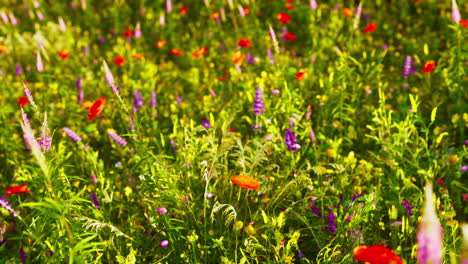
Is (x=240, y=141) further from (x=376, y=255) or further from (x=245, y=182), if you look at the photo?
(x=376, y=255)

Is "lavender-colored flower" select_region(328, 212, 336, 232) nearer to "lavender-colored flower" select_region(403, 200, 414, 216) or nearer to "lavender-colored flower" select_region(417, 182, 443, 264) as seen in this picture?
"lavender-colored flower" select_region(403, 200, 414, 216)

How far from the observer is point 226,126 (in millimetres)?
2287

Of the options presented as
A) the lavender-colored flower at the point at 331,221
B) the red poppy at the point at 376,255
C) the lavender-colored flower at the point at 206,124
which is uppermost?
the red poppy at the point at 376,255

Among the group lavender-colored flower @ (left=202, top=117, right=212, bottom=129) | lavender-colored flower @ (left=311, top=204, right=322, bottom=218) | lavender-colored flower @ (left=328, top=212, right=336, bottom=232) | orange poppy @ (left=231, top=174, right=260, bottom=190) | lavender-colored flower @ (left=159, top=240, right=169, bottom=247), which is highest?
orange poppy @ (left=231, top=174, right=260, bottom=190)

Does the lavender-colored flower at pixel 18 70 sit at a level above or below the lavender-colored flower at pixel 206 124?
above

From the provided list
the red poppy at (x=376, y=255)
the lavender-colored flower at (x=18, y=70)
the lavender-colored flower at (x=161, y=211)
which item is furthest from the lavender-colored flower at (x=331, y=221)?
the lavender-colored flower at (x=18, y=70)

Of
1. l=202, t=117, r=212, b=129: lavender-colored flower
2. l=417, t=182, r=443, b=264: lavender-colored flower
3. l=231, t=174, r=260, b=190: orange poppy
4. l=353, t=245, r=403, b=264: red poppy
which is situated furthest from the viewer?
l=202, t=117, r=212, b=129: lavender-colored flower

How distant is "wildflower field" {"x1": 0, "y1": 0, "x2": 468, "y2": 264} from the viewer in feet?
5.66

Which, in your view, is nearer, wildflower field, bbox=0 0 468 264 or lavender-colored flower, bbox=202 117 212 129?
wildflower field, bbox=0 0 468 264

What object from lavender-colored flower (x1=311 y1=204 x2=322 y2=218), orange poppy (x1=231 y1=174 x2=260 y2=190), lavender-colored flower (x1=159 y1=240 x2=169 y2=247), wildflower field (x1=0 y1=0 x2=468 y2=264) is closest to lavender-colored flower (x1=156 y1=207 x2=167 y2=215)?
wildflower field (x1=0 y1=0 x2=468 y2=264)

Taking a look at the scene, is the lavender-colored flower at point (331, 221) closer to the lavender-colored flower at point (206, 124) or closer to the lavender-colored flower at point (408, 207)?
the lavender-colored flower at point (408, 207)

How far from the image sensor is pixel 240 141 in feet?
6.64

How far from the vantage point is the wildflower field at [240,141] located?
1.73 metres

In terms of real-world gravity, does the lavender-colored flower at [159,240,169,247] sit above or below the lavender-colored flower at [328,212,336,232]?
below
